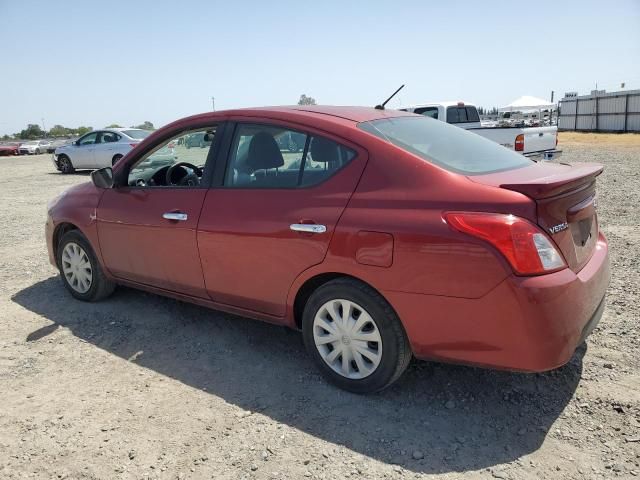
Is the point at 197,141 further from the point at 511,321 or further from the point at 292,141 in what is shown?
the point at 511,321

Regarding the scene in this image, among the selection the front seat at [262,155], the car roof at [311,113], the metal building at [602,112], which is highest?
the car roof at [311,113]

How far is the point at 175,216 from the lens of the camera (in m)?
3.70

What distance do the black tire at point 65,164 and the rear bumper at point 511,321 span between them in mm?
18696

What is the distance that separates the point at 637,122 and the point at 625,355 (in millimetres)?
Result: 34528

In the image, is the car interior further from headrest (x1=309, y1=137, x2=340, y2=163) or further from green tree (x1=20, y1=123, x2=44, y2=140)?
green tree (x1=20, y1=123, x2=44, y2=140)

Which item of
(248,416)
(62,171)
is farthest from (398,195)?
(62,171)

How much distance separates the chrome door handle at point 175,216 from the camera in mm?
→ 3656

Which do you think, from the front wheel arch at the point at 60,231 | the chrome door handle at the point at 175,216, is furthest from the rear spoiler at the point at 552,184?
the front wheel arch at the point at 60,231

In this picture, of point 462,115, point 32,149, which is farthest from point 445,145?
point 32,149

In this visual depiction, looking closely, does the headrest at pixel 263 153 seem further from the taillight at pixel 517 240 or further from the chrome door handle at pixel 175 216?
the taillight at pixel 517 240

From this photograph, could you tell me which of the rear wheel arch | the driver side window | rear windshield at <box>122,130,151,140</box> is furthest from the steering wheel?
rear windshield at <box>122,130,151,140</box>

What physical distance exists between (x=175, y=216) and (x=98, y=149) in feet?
51.2

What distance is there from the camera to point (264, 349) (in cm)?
378

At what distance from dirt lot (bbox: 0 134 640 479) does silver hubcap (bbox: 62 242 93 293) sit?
Result: 465mm
